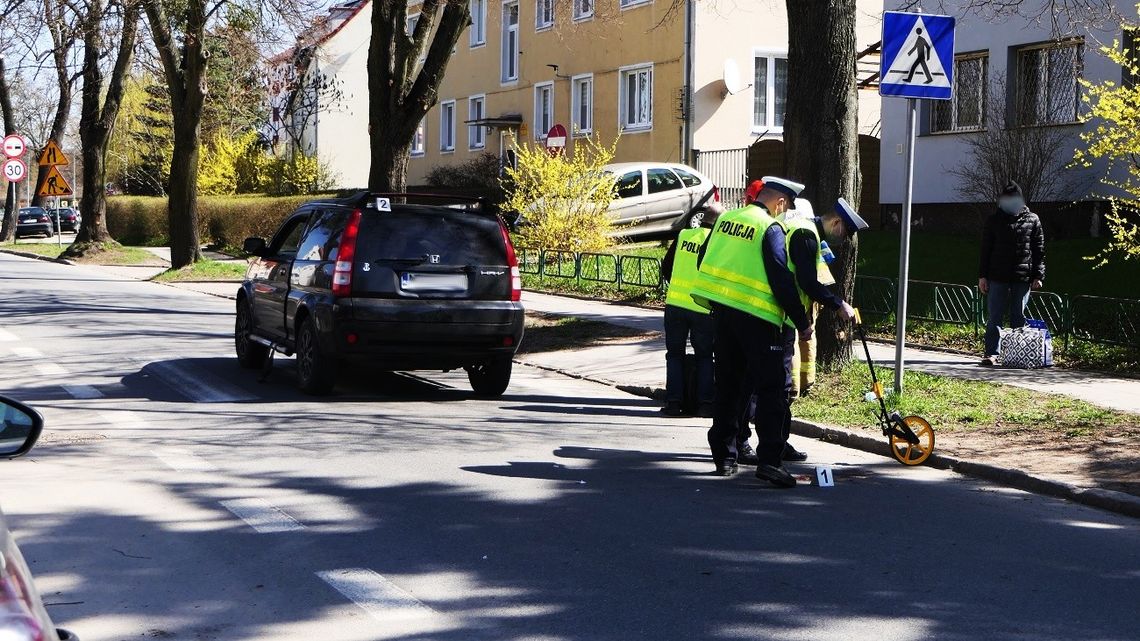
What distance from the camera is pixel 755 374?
8273 mm

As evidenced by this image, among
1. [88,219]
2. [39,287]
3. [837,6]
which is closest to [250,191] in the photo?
[88,219]

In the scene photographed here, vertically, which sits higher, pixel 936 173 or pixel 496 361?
pixel 936 173

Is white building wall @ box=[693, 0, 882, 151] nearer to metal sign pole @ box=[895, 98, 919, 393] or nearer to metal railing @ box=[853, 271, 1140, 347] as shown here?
metal railing @ box=[853, 271, 1140, 347]

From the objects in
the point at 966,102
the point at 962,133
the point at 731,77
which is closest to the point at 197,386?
the point at 962,133

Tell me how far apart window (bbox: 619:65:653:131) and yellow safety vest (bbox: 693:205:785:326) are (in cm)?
2716

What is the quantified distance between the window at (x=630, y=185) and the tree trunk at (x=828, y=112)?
16.1 meters

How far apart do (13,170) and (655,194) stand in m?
20.3

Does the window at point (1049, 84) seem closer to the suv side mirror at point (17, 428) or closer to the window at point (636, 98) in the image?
the window at point (636, 98)

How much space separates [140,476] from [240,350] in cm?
572

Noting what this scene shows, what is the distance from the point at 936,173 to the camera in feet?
84.5

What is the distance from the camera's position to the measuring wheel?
9.21 m

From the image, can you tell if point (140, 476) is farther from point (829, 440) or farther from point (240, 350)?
point (240, 350)

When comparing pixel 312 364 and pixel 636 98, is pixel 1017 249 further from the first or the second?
pixel 636 98

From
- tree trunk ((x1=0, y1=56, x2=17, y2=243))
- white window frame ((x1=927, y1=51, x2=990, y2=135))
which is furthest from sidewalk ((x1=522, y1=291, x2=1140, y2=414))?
tree trunk ((x1=0, y1=56, x2=17, y2=243))
